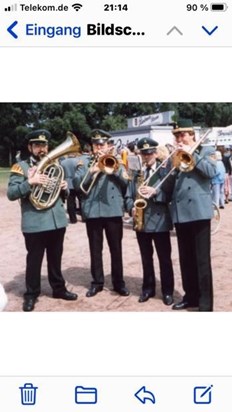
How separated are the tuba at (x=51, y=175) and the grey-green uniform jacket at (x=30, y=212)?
0.04 metres

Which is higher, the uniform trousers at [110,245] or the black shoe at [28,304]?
the uniform trousers at [110,245]

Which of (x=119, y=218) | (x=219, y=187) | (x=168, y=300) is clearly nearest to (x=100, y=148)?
(x=119, y=218)

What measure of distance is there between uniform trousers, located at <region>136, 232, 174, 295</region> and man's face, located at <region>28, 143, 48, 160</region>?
78 cm

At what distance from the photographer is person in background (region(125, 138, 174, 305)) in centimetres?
280

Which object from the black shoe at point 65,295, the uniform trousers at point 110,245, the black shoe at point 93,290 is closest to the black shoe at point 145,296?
the uniform trousers at point 110,245

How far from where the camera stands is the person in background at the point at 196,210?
2.43 metres

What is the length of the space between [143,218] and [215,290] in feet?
2.22
